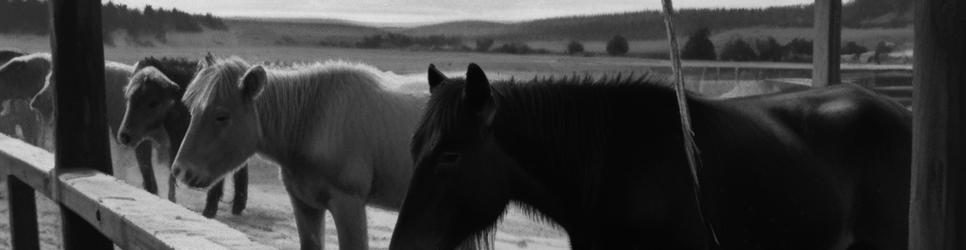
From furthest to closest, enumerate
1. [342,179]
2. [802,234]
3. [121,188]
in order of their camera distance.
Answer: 1. [342,179]
2. [121,188]
3. [802,234]

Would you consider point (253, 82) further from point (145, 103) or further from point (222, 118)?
point (145, 103)

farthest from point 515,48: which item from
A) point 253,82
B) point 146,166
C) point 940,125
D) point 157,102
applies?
point 940,125

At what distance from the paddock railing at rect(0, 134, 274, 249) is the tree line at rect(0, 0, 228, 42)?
537 cm

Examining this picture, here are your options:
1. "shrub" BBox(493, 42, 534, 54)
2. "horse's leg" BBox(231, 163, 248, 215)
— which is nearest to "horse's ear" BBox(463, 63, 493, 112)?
"shrub" BBox(493, 42, 534, 54)

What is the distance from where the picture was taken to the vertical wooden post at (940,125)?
131cm

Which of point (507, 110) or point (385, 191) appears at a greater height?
point (507, 110)

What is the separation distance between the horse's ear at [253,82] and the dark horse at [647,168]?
7.78 feet

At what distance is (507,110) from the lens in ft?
7.72

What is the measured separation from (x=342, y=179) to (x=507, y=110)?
96.9 inches

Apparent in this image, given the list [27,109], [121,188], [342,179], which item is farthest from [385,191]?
[27,109]

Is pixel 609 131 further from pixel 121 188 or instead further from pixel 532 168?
pixel 121 188

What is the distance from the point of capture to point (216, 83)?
486 cm

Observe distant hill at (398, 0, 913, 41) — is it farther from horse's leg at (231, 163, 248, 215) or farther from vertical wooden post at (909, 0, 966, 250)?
vertical wooden post at (909, 0, 966, 250)

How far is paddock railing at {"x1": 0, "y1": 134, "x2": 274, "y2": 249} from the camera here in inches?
100.0
